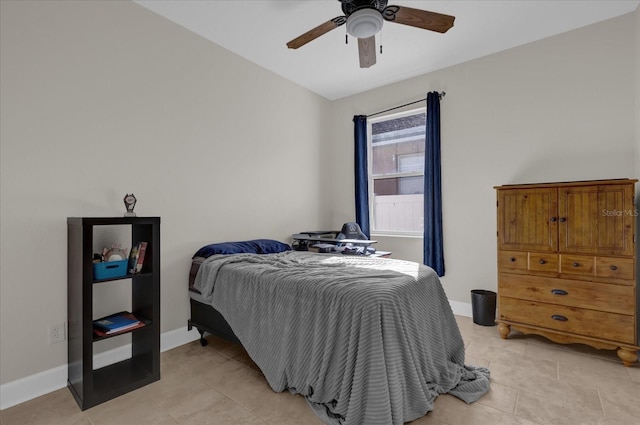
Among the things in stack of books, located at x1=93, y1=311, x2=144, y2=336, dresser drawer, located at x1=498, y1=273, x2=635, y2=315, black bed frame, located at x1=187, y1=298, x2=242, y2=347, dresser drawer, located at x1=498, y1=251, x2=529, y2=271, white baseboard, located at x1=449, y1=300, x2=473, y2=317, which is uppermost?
dresser drawer, located at x1=498, y1=251, x2=529, y2=271

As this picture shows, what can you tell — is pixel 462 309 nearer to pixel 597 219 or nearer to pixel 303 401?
pixel 597 219

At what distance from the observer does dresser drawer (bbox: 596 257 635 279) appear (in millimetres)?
2260

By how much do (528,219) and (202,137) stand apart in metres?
2.98

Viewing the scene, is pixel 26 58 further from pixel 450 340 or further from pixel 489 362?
pixel 489 362

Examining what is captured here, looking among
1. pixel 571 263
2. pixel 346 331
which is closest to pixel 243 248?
pixel 346 331

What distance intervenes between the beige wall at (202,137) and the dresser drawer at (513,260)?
1.55 feet

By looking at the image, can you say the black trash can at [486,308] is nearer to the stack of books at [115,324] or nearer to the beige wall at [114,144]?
the beige wall at [114,144]

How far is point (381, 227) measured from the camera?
4164mm

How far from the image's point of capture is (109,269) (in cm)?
198

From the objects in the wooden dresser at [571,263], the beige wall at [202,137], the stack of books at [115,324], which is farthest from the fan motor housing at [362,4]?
the stack of books at [115,324]

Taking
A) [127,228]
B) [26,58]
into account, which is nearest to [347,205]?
[127,228]

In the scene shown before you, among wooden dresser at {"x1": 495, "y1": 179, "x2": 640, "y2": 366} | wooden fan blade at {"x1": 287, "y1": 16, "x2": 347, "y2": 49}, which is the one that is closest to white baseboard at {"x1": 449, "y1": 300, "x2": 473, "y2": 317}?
wooden dresser at {"x1": 495, "y1": 179, "x2": 640, "y2": 366}

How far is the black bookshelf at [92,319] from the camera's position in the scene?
182 centimetres

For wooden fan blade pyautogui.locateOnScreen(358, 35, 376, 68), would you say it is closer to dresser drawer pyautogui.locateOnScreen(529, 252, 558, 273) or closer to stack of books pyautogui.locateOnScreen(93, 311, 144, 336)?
dresser drawer pyautogui.locateOnScreen(529, 252, 558, 273)
